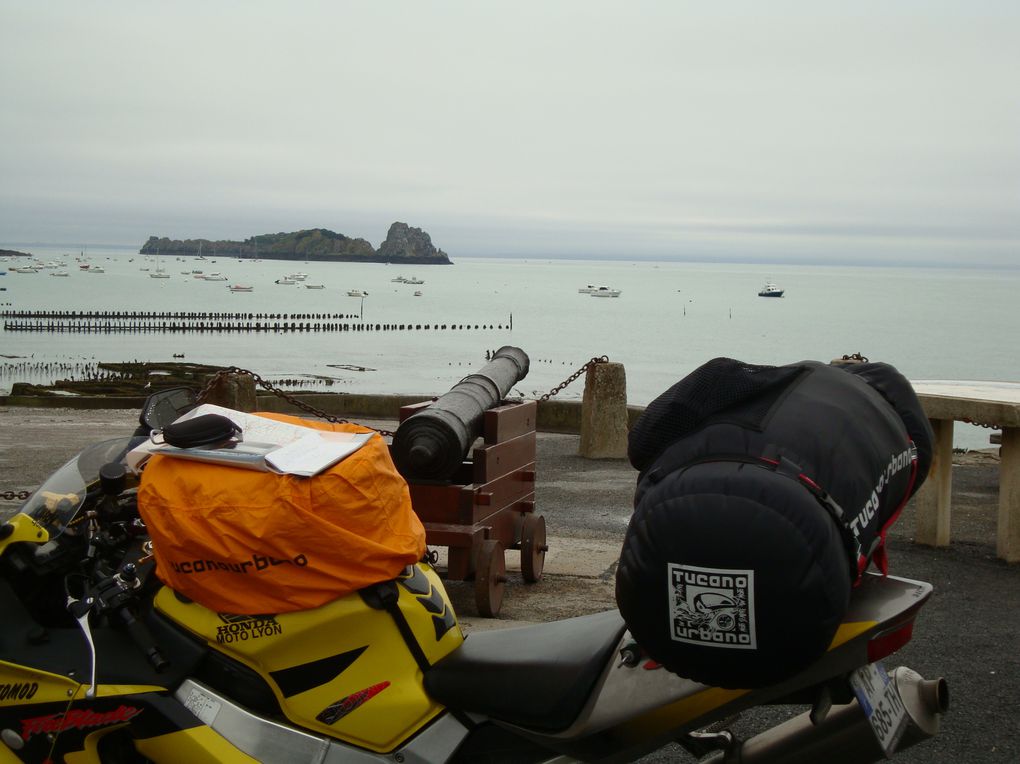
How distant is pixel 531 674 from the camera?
2908mm

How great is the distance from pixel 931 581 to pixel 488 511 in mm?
2889

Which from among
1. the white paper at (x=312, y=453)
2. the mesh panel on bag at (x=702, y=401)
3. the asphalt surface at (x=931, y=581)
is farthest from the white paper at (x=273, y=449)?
the asphalt surface at (x=931, y=581)

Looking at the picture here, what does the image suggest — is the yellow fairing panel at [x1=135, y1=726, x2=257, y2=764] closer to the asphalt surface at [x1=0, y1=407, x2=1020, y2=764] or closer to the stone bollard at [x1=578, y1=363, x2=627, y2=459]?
the asphalt surface at [x1=0, y1=407, x2=1020, y2=764]

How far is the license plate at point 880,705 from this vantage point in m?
2.51

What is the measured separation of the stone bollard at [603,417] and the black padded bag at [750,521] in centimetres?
991

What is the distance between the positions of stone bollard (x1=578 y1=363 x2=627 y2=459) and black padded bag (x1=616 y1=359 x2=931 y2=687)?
32.5 ft

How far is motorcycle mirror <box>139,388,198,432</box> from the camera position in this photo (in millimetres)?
3518

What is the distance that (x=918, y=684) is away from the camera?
2.64 meters

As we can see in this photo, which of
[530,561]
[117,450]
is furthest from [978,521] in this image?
[117,450]

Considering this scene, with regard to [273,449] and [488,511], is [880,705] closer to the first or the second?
[273,449]

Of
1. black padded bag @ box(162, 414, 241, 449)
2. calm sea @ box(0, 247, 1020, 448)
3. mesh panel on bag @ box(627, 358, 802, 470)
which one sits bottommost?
calm sea @ box(0, 247, 1020, 448)

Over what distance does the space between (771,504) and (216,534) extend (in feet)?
4.45

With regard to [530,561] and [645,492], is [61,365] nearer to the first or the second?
[530,561]

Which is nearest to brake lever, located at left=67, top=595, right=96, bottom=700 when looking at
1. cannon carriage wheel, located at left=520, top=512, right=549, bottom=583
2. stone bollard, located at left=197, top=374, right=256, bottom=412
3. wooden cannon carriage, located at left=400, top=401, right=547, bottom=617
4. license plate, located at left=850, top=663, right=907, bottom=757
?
license plate, located at left=850, top=663, right=907, bottom=757
